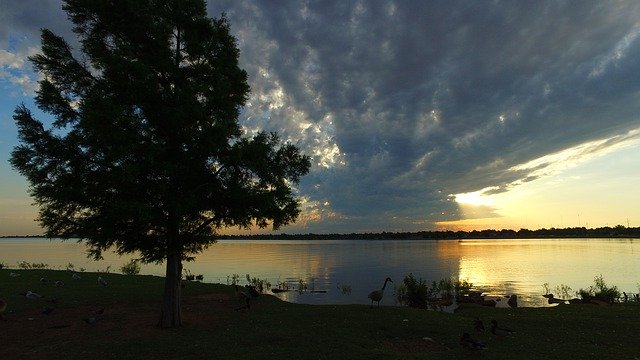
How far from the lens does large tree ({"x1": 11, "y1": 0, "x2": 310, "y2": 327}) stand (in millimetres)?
16078

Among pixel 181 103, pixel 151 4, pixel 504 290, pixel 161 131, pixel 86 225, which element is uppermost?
pixel 151 4

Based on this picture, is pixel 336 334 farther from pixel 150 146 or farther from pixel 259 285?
pixel 259 285

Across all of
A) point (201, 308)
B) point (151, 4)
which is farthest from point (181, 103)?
point (201, 308)

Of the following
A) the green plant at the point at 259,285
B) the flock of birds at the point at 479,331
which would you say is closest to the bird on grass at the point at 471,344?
the flock of birds at the point at 479,331

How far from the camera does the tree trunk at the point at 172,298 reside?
59.5 feet

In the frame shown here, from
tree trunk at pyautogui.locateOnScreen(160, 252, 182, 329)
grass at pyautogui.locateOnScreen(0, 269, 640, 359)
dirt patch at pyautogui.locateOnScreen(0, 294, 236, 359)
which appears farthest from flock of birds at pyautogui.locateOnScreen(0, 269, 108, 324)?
tree trunk at pyautogui.locateOnScreen(160, 252, 182, 329)

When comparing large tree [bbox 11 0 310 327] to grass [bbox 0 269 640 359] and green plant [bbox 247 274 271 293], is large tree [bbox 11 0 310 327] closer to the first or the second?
grass [bbox 0 269 640 359]

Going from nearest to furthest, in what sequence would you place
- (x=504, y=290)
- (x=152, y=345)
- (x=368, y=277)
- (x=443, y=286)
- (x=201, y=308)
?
1. (x=152, y=345)
2. (x=201, y=308)
3. (x=443, y=286)
4. (x=504, y=290)
5. (x=368, y=277)

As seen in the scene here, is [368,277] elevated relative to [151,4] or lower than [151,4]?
lower

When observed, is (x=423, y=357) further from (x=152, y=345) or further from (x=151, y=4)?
(x=151, y=4)

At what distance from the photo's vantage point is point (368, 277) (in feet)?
195

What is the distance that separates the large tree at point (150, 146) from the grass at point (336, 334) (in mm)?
3070

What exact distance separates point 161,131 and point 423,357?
14561 millimetres

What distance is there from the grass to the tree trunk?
66 cm
